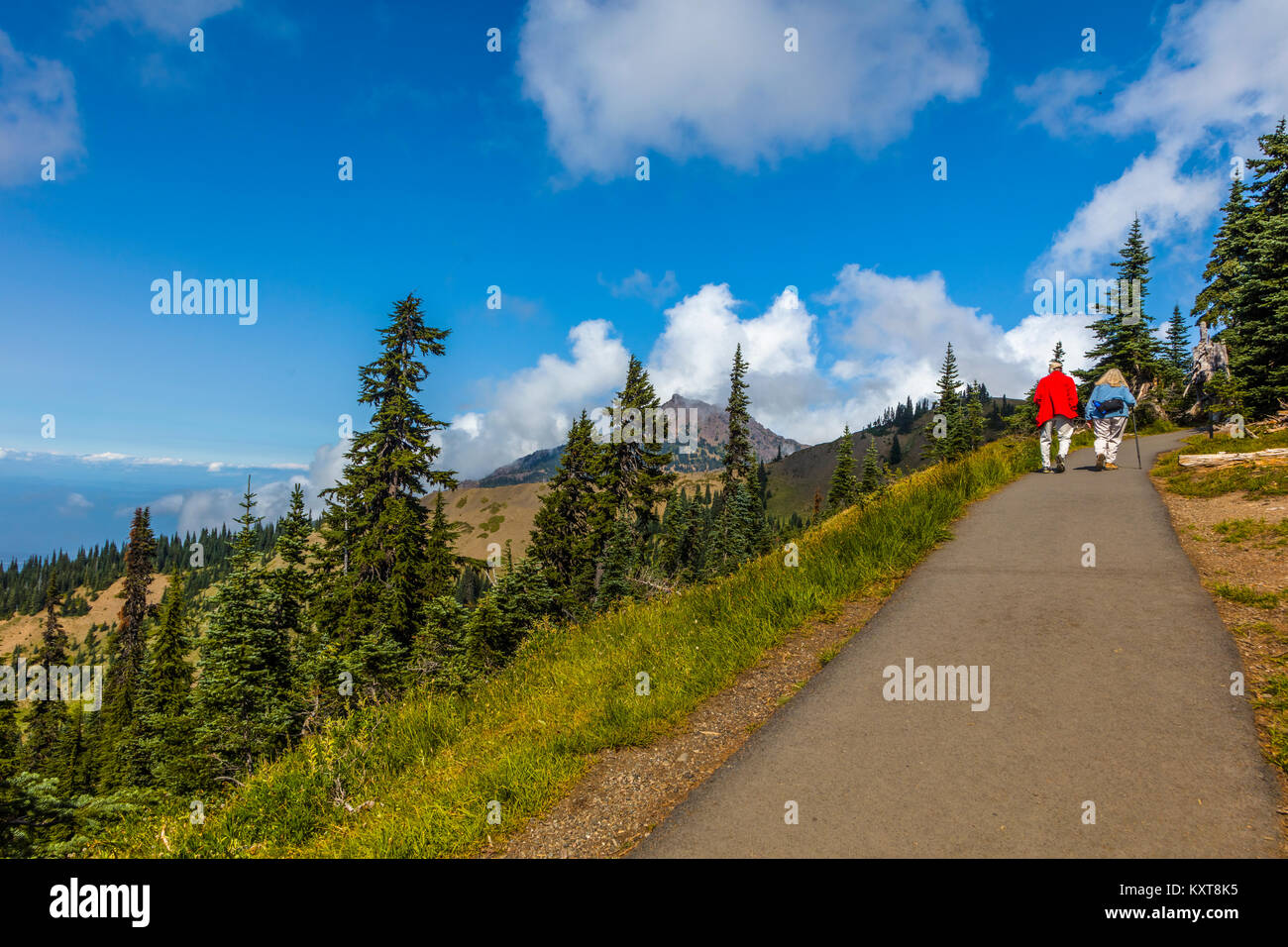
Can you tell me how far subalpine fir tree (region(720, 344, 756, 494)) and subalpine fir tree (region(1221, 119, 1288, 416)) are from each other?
3156 cm

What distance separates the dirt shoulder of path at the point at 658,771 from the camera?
3838 mm

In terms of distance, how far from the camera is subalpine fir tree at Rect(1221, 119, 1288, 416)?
893 inches

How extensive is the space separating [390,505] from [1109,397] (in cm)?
2596

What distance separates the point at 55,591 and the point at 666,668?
9341cm

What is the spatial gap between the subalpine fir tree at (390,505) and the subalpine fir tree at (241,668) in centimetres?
367

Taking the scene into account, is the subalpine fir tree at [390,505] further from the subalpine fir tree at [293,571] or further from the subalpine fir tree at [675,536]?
the subalpine fir tree at [675,536]

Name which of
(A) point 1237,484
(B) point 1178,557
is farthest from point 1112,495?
(B) point 1178,557

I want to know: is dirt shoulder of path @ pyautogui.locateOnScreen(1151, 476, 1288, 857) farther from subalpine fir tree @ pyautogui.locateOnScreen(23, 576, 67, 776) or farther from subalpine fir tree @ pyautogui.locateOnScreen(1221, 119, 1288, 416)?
subalpine fir tree @ pyautogui.locateOnScreen(23, 576, 67, 776)

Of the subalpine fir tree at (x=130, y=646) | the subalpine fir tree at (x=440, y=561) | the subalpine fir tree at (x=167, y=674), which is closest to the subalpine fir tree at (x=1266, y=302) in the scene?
the subalpine fir tree at (x=440, y=561)

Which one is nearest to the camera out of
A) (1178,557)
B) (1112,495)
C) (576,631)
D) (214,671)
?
(1178,557)

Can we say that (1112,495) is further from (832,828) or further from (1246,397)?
(1246,397)

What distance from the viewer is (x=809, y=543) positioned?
414 inches

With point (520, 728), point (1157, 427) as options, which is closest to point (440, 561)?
point (520, 728)

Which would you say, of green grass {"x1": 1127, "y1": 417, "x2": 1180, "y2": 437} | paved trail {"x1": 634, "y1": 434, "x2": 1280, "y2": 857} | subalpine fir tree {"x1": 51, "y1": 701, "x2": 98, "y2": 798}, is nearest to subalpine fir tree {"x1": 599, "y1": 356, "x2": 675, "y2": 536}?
green grass {"x1": 1127, "y1": 417, "x2": 1180, "y2": 437}
